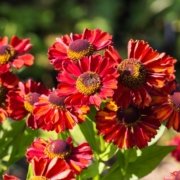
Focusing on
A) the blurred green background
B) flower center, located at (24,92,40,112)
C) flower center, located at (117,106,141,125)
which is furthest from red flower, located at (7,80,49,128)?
the blurred green background

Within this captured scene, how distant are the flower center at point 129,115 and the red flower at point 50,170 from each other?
21 cm

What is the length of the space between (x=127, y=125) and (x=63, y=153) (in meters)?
0.16

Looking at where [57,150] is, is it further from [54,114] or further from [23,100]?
[23,100]

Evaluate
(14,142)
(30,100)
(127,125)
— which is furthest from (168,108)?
(14,142)

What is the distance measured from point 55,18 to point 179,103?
3803 millimetres

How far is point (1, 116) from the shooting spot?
141 cm

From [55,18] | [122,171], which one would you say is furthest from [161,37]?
[122,171]

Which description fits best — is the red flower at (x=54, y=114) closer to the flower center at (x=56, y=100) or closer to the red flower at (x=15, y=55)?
the flower center at (x=56, y=100)

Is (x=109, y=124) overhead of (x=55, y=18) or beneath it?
beneath

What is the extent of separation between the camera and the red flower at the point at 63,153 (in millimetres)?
1256

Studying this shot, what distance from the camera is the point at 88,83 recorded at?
126 centimetres

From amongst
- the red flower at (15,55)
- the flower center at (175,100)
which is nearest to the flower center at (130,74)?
the flower center at (175,100)

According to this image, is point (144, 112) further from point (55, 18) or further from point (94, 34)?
point (55, 18)

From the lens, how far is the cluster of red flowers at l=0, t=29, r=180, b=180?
1.23m
